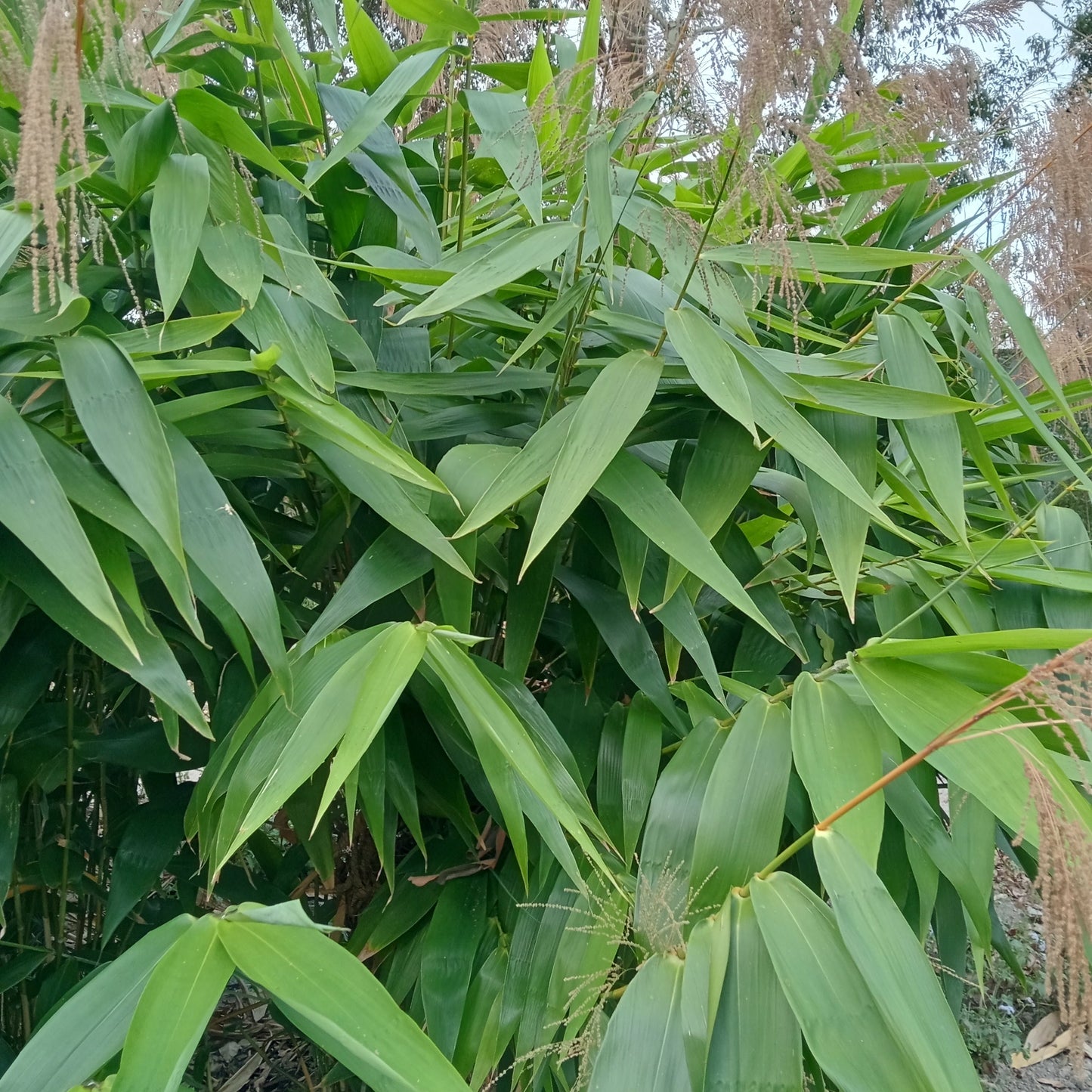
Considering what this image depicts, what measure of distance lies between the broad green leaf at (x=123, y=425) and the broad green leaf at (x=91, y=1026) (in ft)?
0.57

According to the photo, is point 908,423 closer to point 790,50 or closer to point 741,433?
point 741,433

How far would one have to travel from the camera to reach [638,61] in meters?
0.52

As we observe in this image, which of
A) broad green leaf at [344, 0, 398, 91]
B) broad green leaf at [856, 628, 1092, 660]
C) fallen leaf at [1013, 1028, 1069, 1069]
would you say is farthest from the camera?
fallen leaf at [1013, 1028, 1069, 1069]

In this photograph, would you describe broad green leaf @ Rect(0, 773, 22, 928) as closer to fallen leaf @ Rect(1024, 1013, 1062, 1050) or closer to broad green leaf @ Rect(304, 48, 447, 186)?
broad green leaf @ Rect(304, 48, 447, 186)

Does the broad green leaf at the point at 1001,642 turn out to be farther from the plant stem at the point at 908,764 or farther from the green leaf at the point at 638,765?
the green leaf at the point at 638,765

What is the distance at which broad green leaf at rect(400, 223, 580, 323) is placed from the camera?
50 cm

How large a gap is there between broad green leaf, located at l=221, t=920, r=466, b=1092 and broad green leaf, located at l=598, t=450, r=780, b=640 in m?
0.26

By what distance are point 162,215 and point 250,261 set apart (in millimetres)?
51

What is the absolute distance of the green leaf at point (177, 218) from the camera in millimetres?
474

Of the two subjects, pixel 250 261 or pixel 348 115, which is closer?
pixel 250 261

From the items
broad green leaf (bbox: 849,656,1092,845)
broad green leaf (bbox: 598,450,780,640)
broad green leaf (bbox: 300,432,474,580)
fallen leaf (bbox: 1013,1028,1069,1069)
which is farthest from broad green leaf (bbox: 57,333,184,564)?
fallen leaf (bbox: 1013,1028,1069,1069)

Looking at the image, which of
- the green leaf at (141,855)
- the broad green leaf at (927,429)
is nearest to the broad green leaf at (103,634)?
the green leaf at (141,855)

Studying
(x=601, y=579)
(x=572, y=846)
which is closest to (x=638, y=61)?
(x=601, y=579)

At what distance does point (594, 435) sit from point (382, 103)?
271 millimetres
